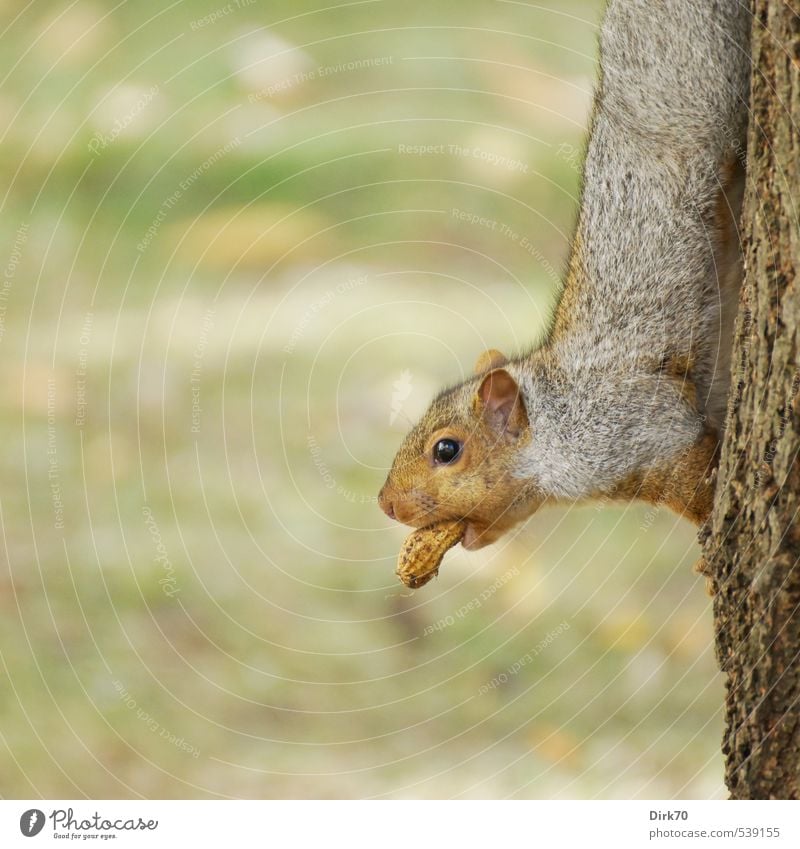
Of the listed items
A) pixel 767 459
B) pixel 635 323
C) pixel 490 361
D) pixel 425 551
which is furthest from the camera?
pixel 490 361

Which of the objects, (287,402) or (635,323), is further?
(287,402)

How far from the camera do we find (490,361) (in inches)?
83.4

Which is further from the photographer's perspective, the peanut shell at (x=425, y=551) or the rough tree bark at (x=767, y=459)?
the peanut shell at (x=425, y=551)

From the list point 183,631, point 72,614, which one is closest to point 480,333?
point 183,631

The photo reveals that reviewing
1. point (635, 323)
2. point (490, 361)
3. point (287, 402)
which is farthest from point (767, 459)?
point (287, 402)

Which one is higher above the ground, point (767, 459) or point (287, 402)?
point (287, 402)

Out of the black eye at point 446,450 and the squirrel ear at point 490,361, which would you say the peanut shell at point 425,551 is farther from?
the squirrel ear at point 490,361

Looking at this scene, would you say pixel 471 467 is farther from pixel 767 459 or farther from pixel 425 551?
pixel 767 459

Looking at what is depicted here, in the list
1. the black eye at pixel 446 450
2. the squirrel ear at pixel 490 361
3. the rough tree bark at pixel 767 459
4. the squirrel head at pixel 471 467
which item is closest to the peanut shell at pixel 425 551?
the squirrel head at pixel 471 467

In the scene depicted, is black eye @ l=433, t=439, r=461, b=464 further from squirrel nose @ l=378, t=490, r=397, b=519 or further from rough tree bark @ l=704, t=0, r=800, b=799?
rough tree bark @ l=704, t=0, r=800, b=799

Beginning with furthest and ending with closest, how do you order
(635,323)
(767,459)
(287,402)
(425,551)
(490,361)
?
(287,402)
(490,361)
(425,551)
(635,323)
(767,459)

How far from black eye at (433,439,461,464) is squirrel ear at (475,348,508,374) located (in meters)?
0.19

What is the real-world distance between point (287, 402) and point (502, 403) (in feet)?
2.84

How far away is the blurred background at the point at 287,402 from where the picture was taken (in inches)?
92.8
